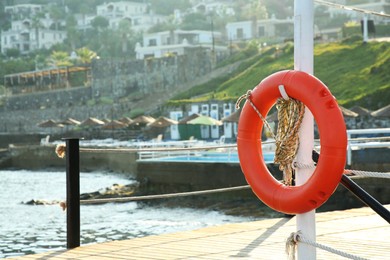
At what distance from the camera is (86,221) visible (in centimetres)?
1784

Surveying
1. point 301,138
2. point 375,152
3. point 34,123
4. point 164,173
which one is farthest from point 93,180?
point 34,123

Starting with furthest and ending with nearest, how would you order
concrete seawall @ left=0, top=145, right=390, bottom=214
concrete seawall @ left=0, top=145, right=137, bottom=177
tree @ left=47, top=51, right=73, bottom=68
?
tree @ left=47, top=51, right=73, bottom=68 < concrete seawall @ left=0, top=145, right=137, bottom=177 < concrete seawall @ left=0, top=145, right=390, bottom=214

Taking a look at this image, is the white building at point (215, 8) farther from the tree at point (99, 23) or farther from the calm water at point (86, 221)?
the calm water at point (86, 221)

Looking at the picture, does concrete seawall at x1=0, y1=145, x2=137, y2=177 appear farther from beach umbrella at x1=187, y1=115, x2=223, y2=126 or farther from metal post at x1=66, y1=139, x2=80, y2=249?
metal post at x1=66, y1=139, x2=80, y2=249

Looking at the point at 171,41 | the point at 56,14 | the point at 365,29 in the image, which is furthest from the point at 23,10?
the point at 365,29

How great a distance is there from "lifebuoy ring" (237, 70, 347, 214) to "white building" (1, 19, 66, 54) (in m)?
111

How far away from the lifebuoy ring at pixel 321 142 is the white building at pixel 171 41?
80837mm

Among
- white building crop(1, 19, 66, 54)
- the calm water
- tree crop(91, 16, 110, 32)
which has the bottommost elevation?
the calm water

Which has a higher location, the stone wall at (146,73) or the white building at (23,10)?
the white building at (23,10)

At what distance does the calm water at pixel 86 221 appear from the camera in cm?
1468

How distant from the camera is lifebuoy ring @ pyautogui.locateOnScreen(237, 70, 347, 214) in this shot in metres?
3.07

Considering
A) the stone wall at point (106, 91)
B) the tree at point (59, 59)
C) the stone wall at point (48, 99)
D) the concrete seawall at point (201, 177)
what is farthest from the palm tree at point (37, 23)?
the concrete seawall at point (201, 177)

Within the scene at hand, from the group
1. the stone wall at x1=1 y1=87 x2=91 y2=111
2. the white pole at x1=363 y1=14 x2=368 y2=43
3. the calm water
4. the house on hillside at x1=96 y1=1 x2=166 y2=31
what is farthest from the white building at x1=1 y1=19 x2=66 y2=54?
the calm water

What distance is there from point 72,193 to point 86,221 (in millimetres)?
13079
